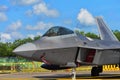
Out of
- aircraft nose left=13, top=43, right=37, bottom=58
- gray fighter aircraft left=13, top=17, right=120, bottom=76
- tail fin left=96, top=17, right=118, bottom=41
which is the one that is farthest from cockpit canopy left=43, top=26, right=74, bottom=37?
tail fin left=96, top=17, right=118, bottom=41

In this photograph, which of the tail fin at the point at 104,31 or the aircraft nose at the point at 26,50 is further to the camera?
the tail fin at the point at 104,31

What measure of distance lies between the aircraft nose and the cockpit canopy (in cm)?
150

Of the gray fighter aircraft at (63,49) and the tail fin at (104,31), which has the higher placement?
the tail fin at (104,31)

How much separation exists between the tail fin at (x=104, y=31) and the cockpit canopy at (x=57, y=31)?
10870 mm

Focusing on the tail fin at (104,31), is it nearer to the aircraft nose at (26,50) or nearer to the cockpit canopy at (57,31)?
the cockpit canopy at (57,31)

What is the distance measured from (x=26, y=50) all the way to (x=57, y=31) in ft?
7.68

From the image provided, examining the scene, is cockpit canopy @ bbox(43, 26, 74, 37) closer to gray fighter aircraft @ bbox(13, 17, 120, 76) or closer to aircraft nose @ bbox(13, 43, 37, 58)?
gray fighter aircraft @ bbox(13, 17, 120, 76)

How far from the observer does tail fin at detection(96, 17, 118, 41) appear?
93.8 feet

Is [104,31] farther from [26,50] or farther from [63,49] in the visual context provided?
[26,50]

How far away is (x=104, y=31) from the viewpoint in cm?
3030

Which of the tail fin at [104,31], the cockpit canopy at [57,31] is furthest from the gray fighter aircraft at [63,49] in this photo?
the tail fin at [104,31]

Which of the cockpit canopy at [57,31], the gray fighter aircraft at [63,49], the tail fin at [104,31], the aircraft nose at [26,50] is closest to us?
the aircraft nose at [26,50]

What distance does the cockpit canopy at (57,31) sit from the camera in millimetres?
16734

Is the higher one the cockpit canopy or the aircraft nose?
the cockpit canopy
